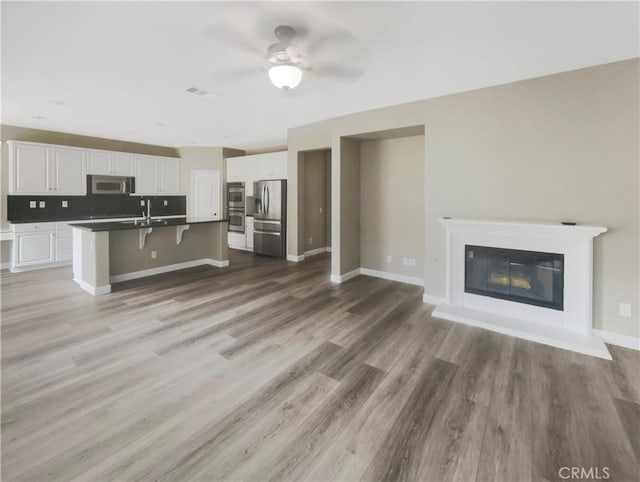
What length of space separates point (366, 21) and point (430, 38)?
1.90 ft

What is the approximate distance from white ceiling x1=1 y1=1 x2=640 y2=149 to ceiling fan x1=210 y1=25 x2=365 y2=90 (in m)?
0.02

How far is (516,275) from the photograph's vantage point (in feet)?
11.0

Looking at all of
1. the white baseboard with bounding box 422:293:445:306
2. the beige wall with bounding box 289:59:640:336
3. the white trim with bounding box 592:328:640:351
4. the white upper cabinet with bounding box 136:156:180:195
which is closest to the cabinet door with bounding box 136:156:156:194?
the white upper cabinet with bounding box 136:156:180:195

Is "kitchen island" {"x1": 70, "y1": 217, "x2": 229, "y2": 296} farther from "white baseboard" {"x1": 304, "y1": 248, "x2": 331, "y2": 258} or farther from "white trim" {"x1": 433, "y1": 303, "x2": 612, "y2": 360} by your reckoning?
"white trim" {"x1": 433, "y1": 303, "x2": 612, "y2": 360}

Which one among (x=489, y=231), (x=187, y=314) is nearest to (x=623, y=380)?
(x=489, y=231)

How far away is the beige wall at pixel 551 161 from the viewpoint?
2820 millimetres

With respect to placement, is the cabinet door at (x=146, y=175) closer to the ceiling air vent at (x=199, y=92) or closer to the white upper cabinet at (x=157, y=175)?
the white upper cabinet at (x=157, y=175)

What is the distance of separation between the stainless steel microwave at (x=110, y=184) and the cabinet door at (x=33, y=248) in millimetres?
1254

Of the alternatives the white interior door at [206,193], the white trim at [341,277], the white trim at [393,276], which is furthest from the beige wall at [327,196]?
the white interior door at [206,193]

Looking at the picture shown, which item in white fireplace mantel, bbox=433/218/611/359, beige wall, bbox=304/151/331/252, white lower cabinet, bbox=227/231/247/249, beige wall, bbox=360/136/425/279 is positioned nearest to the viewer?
white fireplace mantel, bbox=433/218/611/359

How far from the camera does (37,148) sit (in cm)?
567

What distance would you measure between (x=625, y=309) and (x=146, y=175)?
27.9 feet

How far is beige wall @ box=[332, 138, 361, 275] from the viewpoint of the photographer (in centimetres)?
485

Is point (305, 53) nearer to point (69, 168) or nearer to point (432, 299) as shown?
point (432, 299)
